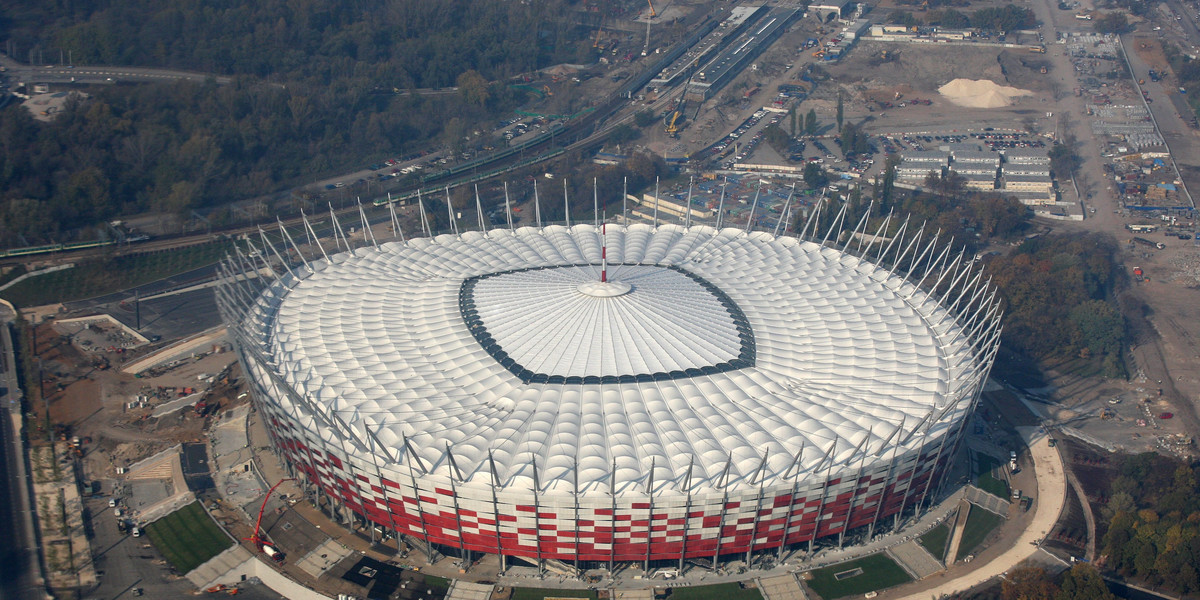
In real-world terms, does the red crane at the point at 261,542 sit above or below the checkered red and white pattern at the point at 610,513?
below

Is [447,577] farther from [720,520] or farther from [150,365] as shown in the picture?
[150,365]

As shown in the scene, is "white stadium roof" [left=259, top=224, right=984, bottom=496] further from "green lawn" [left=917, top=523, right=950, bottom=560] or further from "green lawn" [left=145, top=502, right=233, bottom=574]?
"green lawn" [left=145, top=502, right=233, bottom=574]

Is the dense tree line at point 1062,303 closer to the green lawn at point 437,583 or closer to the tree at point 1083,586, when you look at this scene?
the tree at point 1083,586

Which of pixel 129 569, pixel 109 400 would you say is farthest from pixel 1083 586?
pixel 109 400

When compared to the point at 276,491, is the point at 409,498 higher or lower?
higher

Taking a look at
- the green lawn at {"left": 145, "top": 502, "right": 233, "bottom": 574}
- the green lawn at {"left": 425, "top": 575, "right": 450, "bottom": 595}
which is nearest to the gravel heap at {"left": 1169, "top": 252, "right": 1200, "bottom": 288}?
the green lawn at {"left": 425, "top": 575, "right": 450, "bottom": 595}

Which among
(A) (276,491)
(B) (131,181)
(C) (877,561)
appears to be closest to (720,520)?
(C) (877,561)

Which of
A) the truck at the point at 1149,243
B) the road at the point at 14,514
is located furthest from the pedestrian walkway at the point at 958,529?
the truck at the point at 1149,243
